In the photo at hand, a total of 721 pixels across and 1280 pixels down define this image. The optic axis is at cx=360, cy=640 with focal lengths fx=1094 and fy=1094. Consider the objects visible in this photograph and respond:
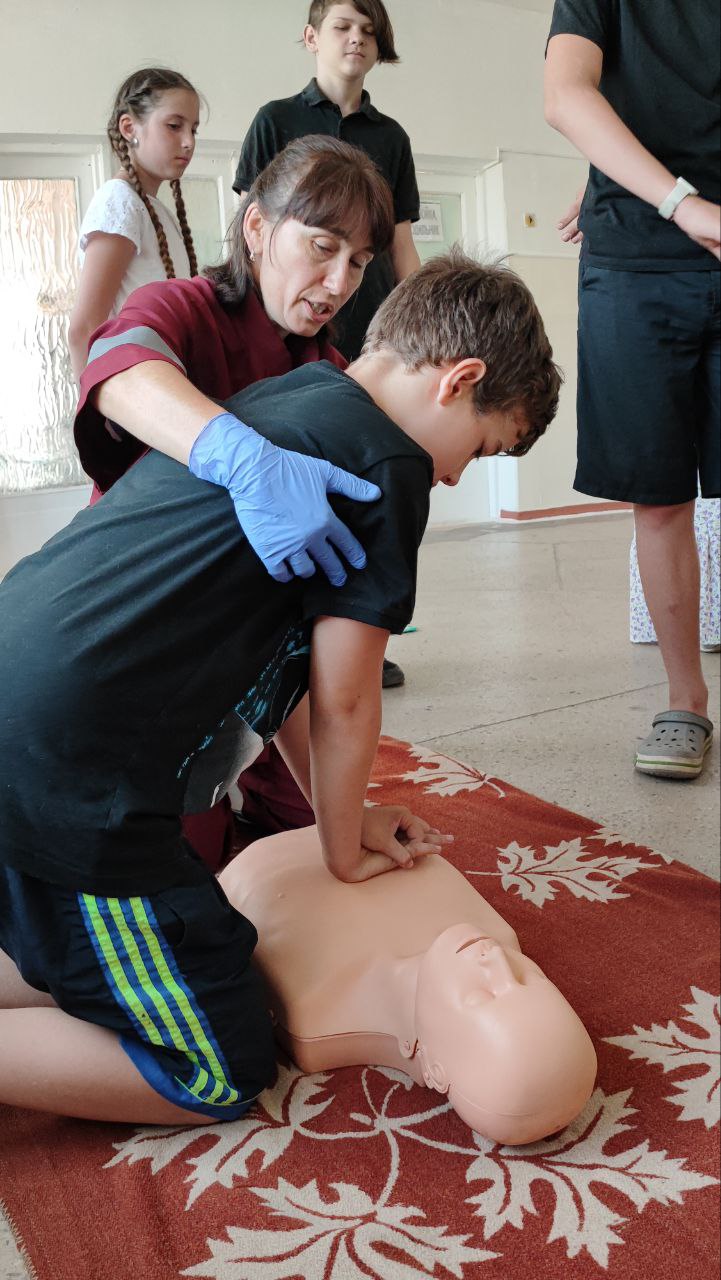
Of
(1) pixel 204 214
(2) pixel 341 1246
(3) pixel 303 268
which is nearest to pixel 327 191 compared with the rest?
(3) pixel 303 268

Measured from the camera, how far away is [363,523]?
98 cm

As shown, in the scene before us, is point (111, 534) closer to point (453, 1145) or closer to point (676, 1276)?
point (453, 1145)

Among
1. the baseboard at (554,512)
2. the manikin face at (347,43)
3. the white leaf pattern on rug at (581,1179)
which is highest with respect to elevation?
the manikin face at (347,43)

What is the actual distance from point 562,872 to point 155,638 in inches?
32.8

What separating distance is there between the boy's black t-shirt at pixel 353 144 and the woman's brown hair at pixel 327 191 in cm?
78

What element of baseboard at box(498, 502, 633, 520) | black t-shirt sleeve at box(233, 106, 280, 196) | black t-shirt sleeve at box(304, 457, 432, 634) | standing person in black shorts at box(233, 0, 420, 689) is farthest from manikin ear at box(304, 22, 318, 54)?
baseboard at box(498, 502, 633, 520)

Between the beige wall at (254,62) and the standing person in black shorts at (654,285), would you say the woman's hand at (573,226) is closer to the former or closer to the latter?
the standing person in black shorts at (654,285)

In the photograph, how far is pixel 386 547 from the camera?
38.5 inches

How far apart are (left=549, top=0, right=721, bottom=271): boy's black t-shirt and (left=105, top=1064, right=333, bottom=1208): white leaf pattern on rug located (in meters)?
1.40

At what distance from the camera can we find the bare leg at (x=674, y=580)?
1927 mm

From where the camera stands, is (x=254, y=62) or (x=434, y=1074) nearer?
(x=434, y=1074)

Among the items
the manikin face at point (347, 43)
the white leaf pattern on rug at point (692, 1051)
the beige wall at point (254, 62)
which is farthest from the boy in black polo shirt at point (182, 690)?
the beige wall at point (254, 62)

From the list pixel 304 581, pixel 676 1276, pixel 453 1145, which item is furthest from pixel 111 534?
pixel 676 1276

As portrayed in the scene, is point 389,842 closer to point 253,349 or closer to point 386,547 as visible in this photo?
point 386,547
